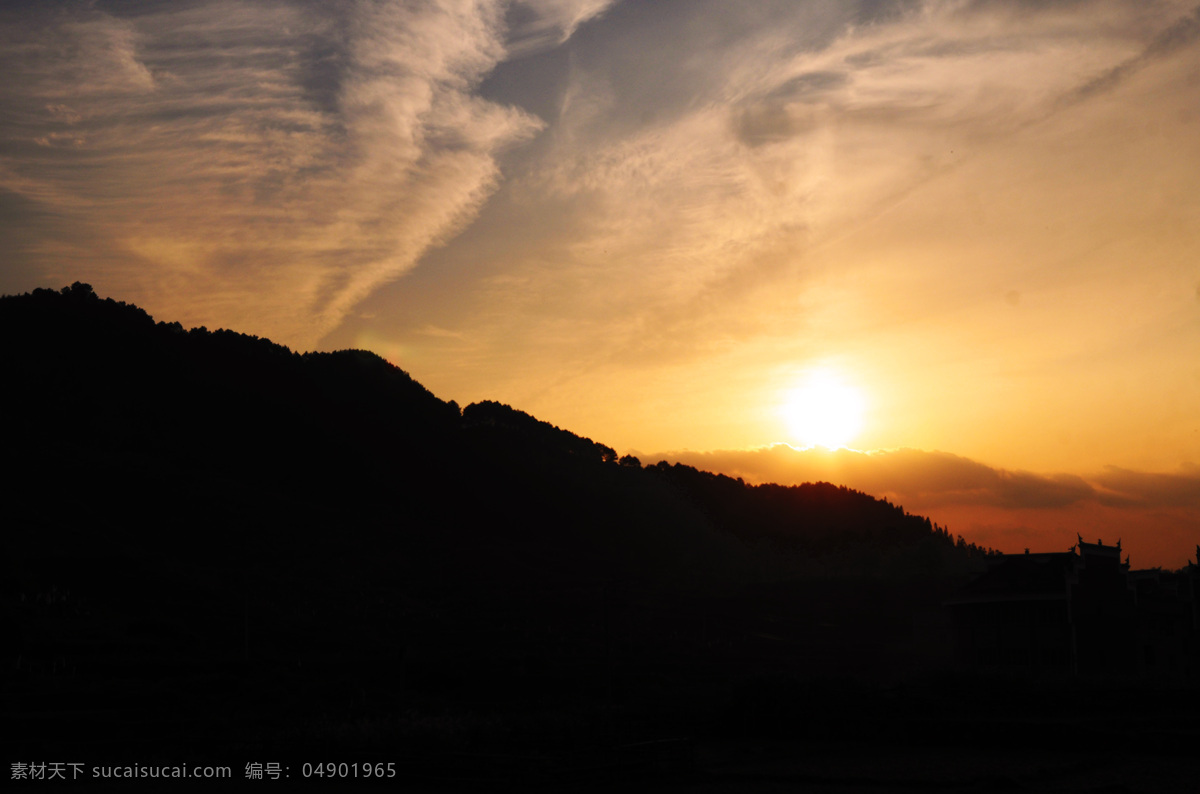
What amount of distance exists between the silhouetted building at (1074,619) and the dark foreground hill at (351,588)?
14.2 meters

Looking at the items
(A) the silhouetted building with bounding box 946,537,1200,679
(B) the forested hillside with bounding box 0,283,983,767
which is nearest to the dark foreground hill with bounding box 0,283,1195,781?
(B) the forested hillside with bounding box 0,283,983,767

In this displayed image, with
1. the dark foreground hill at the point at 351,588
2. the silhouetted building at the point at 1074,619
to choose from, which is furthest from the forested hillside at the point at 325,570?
the silhouetted building at the point at 1074,619

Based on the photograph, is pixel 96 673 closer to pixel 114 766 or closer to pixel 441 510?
pixel 114 766

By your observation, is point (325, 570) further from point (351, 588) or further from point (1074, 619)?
point (1074, 619)

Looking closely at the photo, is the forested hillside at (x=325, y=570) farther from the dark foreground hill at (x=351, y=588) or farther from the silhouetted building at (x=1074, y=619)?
the silhouetted building at (x=1074, y=619)

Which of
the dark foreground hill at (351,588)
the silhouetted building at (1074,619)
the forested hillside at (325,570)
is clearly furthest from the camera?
the forested hillside at (325,570)

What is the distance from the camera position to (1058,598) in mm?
51875

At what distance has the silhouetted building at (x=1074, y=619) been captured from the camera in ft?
168

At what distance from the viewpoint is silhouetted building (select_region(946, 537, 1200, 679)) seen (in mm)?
51344

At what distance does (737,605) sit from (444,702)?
57.5 meters

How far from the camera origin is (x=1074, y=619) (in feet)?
167

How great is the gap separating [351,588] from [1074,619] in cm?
7914

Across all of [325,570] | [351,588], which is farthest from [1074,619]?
[325,570]

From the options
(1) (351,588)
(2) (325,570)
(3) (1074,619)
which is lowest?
(3) (1074,619)
